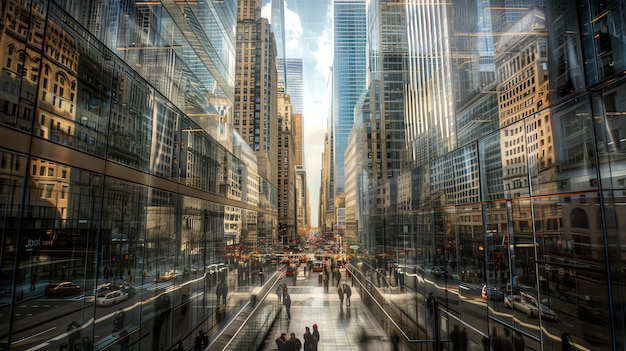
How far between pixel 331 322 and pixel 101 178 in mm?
10203

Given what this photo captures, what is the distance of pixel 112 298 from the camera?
13.2ft

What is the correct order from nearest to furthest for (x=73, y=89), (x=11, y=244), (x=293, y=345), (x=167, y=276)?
(x=11, y=244), (x=73, y=89), (x=167, y=276), (x=293, y=345)

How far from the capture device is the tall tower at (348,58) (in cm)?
2247

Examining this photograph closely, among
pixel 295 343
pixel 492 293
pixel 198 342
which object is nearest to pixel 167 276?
pixel 198 342

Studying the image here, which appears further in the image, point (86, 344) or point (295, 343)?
point (295, 343)

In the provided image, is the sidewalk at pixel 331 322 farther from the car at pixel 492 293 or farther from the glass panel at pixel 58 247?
the glass panel at pixel 58 247

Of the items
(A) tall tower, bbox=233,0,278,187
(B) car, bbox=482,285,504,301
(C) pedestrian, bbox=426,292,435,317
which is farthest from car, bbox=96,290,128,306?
(A) tall tower, bbox=233,0,278,187

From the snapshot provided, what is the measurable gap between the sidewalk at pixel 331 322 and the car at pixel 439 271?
3.55m

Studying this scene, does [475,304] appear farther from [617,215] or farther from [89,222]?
[89,222]

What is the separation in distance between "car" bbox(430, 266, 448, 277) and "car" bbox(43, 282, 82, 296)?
641 cm

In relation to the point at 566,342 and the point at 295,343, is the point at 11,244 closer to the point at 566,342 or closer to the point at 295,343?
the point at 566,342

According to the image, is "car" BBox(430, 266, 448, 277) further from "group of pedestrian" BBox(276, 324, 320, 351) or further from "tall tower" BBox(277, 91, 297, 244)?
"tall tower" BBox(277, 91, 297, 244)

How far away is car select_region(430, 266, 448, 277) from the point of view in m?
6.89

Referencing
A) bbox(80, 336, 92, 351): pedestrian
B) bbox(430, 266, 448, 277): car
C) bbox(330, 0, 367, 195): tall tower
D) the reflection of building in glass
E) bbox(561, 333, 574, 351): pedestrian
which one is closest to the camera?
bbox(561, 333, 574, 351): pedestrian
